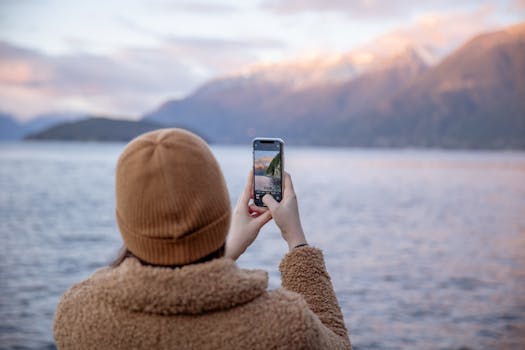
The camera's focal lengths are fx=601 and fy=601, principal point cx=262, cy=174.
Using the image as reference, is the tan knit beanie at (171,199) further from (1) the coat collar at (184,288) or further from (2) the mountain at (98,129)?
(2) the mountain at (98,129)

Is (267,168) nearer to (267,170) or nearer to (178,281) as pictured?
(267,170)

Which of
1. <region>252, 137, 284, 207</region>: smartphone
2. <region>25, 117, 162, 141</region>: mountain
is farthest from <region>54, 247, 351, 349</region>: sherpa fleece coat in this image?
<region>25, 117, 162, 141</region>: mountain

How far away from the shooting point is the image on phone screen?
2.02 meters

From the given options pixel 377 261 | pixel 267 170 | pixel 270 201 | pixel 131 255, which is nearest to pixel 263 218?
pixel 270 201

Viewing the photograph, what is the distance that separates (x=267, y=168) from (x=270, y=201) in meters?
0.29

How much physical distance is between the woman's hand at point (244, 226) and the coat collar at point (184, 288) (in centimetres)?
36

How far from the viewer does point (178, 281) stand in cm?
136

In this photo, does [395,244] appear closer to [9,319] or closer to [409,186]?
[9,319]

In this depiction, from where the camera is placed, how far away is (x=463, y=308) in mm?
11258

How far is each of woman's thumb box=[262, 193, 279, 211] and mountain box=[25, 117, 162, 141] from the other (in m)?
166

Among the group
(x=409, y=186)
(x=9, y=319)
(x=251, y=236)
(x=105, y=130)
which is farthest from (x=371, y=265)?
(x=105, y=130)

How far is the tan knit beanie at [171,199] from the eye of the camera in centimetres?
139

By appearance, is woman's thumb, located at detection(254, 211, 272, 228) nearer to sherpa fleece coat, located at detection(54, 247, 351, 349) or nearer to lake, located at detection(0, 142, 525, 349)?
sherpa fleece coat, located at detection(54, 247, 351, 349)

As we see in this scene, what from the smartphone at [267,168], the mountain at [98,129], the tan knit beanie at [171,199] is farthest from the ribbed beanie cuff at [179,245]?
the mountain at [98,129]
